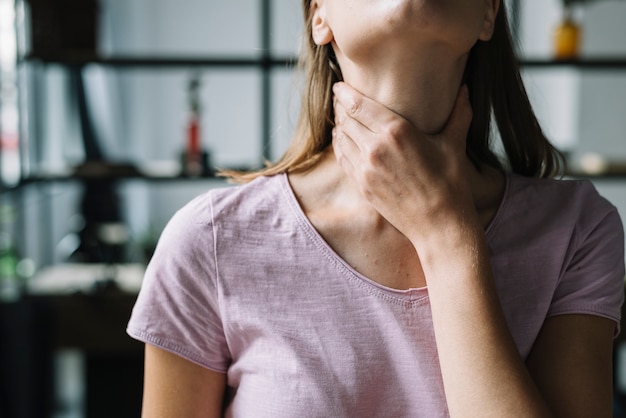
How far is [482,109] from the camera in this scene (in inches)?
40.1

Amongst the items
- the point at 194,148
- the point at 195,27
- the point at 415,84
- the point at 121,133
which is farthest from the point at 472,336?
the point at 195,27

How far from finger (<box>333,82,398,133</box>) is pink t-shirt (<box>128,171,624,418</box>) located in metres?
0.12

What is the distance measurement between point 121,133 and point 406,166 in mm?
4763

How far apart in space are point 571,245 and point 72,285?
2779 mm

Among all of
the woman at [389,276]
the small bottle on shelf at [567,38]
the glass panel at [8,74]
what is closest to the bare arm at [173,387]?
the woman at [389,276]

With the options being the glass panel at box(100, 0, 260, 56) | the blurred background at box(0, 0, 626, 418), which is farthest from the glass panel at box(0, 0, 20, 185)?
the glass panel at box(100, 0, 260, 56)

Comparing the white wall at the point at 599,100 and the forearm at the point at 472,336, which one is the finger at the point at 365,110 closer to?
the forearm at the point at 472,336

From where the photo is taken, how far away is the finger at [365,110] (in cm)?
88

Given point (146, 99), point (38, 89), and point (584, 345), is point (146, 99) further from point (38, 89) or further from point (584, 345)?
point (584, 345)

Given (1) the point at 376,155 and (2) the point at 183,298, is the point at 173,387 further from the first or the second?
(1) the point at 376,155

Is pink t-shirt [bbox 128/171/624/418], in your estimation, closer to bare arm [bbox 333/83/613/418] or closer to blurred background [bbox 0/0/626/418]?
bare arm [bbox 333/83/613/418]

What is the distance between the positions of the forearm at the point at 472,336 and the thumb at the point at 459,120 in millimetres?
117

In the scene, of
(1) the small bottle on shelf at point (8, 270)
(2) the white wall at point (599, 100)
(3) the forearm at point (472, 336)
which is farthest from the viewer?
(2) the white wall at point (599, 100)

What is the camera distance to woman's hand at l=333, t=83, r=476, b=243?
0.86 metres
